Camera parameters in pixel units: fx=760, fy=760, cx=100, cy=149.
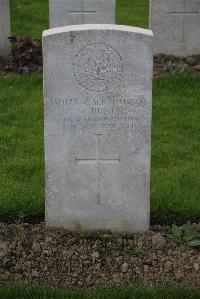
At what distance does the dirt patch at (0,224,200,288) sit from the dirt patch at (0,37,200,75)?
4.19 metres

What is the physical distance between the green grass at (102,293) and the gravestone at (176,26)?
221 inches

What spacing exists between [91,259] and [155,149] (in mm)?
2124

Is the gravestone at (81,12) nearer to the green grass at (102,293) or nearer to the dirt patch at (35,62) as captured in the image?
the dirt patch at (35,62)

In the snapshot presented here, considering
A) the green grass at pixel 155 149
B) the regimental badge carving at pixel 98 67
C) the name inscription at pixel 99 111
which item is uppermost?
the regimental badge carving at pixel 98 67

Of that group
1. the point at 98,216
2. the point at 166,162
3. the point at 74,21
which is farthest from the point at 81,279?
the point at 74,21

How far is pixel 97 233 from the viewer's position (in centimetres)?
509

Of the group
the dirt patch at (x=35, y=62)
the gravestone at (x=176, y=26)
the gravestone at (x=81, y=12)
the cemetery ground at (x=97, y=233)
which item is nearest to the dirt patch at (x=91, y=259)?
the cemetery ground at (x=97, y=233)

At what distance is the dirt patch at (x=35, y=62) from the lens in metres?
9.05

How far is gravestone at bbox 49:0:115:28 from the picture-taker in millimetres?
9094

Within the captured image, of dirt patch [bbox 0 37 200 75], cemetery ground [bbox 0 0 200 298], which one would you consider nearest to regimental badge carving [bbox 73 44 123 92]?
cemetery ground [bbox 0 0 200 298]

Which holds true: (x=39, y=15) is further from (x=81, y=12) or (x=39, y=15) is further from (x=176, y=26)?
(x=176, y=26)

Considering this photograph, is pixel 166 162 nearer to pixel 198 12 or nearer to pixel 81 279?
pixel 81 279

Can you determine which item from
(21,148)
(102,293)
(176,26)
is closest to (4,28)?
(176,26)

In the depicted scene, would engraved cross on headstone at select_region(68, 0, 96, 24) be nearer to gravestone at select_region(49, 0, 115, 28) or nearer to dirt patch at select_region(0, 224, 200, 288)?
gravestone at select_region(49, 0, 115, 28)
